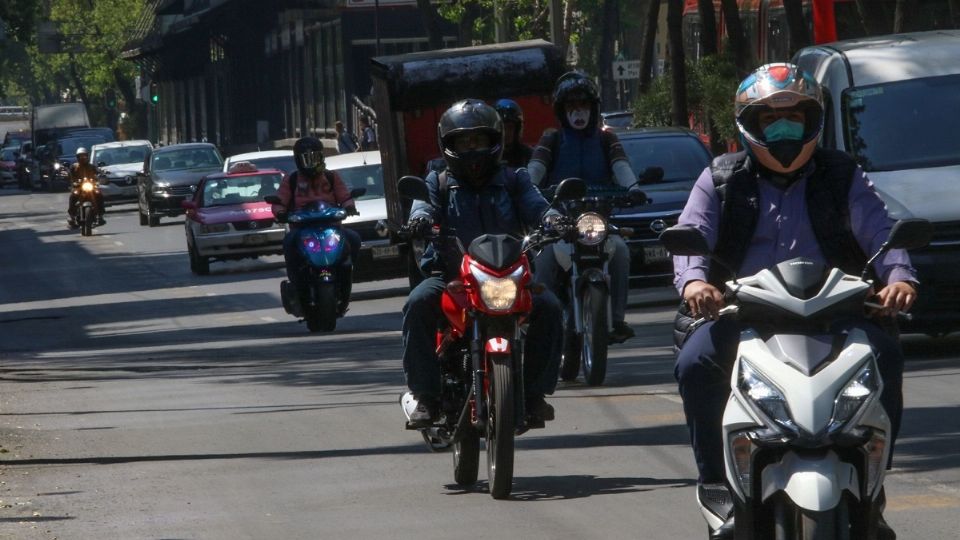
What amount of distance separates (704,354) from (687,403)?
7.2 inches

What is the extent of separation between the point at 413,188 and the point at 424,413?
0.98 metres

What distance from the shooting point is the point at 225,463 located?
10344 millimetres

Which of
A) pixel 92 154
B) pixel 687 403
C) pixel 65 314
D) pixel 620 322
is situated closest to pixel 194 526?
pixel 687 403

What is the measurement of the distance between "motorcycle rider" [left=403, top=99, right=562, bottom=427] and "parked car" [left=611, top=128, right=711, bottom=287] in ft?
27.4

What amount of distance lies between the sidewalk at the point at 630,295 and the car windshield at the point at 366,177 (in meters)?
1.19

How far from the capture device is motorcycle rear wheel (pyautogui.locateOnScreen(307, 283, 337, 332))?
18812 millimetres

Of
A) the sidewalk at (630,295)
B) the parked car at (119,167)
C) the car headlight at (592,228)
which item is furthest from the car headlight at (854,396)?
the parked car at (119,167)

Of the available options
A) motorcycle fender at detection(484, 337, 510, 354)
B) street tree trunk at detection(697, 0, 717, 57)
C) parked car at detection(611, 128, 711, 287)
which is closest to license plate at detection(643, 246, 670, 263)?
parked car at detection(611, 128, 711, 287)

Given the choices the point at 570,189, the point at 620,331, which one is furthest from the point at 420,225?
the point at 620,331

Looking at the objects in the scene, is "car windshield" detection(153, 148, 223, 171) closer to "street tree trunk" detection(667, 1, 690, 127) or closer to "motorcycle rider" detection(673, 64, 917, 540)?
"street tree trunk" detection(667, 1, 690, 127)

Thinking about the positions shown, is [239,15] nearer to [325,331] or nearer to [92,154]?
[92,154]

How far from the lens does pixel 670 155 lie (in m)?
20.5

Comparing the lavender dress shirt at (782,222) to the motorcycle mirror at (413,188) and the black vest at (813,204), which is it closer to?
the black vest at (813,204)

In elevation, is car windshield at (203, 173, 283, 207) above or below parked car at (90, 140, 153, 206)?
above
